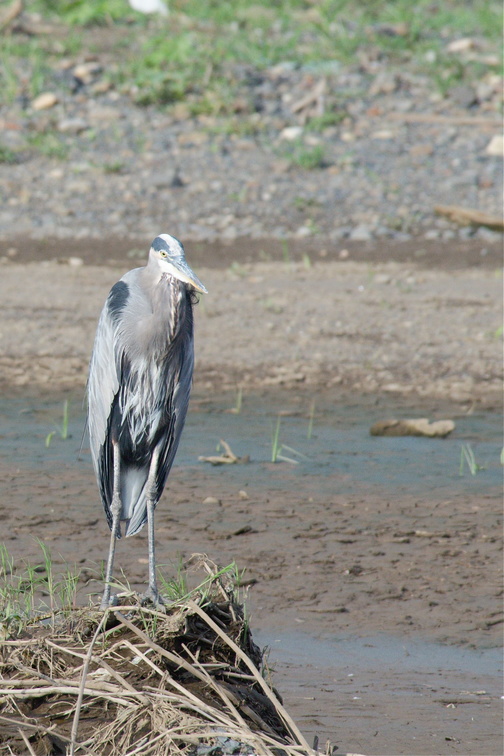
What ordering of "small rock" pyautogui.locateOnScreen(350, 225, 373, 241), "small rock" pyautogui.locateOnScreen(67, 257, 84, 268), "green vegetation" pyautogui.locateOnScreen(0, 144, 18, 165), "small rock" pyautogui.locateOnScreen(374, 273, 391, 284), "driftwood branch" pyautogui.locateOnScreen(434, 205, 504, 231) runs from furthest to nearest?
1. "green vegetation" pyautogui.locateOnScreen(0, 144, 18, 165)
2. "driftwood branch" pyautogui.locateOnScreen(434, 205, 504, 231)
3. "small rock" pyautogui.locateOnScreen(350, 225, 373, 241)
4. "small rock" pyautogui.locateOnScreen(67, 257, 84, 268)
5. "small rock" pyautogui.locateOnScreen(374, 273, 391, 284)

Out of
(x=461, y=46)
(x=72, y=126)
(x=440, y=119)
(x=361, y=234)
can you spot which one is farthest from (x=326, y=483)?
(x=461, y=46)

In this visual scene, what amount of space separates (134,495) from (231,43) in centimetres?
1020


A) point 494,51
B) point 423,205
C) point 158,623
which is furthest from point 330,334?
point 494,51

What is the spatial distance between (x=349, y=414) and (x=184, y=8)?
9.18 meters

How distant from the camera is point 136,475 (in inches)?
168

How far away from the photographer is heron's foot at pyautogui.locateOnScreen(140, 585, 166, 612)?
349 cm

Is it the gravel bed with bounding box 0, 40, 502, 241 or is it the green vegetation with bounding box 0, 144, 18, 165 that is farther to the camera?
the green vegetation with bounding box 0, 144, 18, 165

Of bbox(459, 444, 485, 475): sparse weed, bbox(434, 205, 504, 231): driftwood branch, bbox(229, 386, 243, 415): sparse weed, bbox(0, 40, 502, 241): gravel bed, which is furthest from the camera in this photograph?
bbox(0, 40, 502, 241): gravel bed

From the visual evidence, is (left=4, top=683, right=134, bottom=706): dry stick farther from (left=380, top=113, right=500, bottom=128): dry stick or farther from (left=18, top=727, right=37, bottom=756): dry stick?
(left=380, top=113, right=500, bottom=128): dry stick

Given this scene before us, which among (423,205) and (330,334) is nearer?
(330,334)

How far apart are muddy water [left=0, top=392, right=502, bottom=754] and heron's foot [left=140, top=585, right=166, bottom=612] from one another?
692 mm

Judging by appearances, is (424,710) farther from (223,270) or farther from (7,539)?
(223,270)

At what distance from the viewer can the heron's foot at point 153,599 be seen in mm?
3490

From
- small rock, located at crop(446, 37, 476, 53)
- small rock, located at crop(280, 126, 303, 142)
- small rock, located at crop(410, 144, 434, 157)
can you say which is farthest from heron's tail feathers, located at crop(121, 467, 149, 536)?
small rock, located at crop(446, 37, 476, 53)
